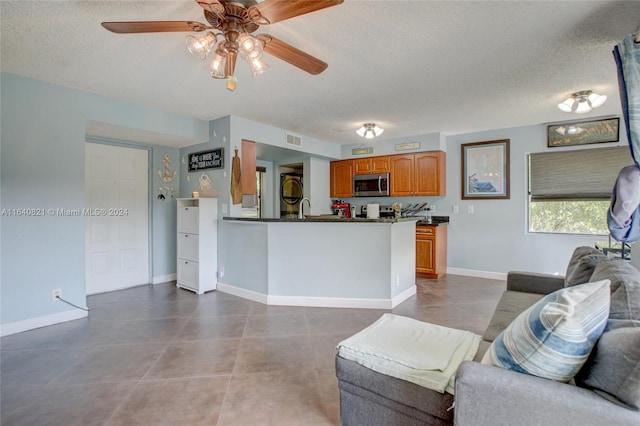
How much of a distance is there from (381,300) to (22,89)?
408 cm

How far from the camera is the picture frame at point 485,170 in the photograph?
4805mm

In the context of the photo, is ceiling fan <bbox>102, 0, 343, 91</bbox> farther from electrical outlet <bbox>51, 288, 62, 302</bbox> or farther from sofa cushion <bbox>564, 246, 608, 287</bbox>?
electrical outlet <bbox>51, 288, 62, 302</bbox>

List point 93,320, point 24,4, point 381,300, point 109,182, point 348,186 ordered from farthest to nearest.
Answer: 1. point 348,186
2. point 109,182
3. point 381,300
4. point 93,320
5. point 24,4

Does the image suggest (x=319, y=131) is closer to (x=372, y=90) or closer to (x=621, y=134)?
(x=372, y=90)

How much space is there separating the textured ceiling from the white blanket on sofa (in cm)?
190

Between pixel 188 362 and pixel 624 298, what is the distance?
2.58 m

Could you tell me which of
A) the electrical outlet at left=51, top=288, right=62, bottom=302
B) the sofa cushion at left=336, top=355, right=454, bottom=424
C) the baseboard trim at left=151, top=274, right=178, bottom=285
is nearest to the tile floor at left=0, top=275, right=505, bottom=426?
the electrical outlet at left=51, top=288, right=62, bottom=302

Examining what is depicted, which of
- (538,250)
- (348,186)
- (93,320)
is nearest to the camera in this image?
(93,320)

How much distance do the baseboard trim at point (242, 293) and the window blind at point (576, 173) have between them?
419 centimetres

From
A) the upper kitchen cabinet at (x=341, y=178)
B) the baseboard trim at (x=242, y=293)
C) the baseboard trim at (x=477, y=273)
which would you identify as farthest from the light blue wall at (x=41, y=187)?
the baseboard trim at (x=477, y=273)

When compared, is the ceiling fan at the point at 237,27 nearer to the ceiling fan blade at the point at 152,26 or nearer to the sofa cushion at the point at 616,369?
the ceiling fan blade at the point at 152,26

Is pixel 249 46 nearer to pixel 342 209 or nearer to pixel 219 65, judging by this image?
pixel 219 65

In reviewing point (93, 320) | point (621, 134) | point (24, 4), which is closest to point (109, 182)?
point (93, 320)

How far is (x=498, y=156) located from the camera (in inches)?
191
